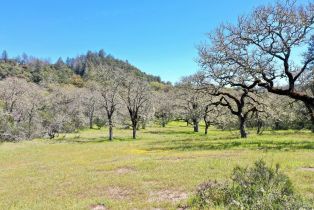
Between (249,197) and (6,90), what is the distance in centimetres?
7803

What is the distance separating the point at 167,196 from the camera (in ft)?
42.9

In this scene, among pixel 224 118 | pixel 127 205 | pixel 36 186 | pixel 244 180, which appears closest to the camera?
pixel 244 180

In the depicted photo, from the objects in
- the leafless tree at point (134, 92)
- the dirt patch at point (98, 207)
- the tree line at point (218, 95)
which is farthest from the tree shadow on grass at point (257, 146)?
the leafless tree at point (134, 92)

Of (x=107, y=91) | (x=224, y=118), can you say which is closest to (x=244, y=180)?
(x=107, y=91)

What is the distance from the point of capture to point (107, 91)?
5869 cm

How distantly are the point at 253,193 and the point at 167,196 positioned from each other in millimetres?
4267

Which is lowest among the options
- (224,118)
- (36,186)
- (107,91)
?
(36,186)

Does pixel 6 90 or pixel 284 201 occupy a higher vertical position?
pixel 6 90

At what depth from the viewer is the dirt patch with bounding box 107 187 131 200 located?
1356 centimetres

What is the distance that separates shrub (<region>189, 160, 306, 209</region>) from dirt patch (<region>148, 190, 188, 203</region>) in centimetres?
142

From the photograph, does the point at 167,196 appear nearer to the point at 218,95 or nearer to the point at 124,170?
the point at 124,170

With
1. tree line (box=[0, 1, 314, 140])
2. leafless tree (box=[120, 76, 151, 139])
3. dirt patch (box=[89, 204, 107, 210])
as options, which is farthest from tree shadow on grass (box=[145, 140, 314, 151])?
leafless tree (box=[120, 76, 151, 139])

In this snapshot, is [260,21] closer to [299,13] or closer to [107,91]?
[299,13]

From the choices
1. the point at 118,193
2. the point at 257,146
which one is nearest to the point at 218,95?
the point at 257,146
